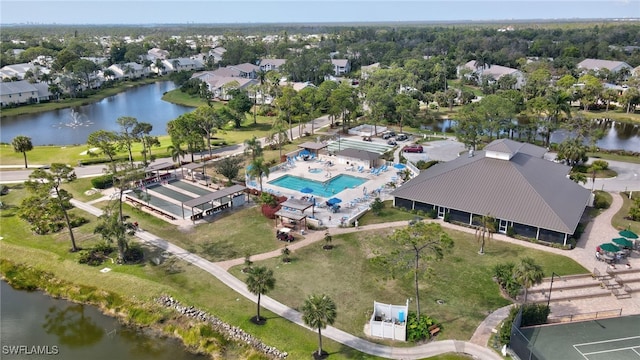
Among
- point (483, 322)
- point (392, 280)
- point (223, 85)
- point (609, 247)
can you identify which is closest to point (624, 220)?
point (609, 247)

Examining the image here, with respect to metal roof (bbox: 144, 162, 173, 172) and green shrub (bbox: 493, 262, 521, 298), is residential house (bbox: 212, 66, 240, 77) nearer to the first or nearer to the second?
metal roof (bbox: 144, 162, 173, 172)

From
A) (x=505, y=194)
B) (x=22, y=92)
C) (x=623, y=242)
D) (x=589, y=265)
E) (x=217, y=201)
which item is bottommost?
(x=589, y=265)

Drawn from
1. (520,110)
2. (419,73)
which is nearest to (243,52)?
(419,73)

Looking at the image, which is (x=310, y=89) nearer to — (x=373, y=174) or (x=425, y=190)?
(x=373, y=174)

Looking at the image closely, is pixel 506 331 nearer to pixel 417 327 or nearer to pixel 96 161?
pixel 417 327

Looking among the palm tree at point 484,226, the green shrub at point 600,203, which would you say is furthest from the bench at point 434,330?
the green shrub at point 600,203

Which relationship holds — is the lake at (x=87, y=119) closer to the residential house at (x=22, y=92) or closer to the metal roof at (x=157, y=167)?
the residential house at (x=22, y=92)
